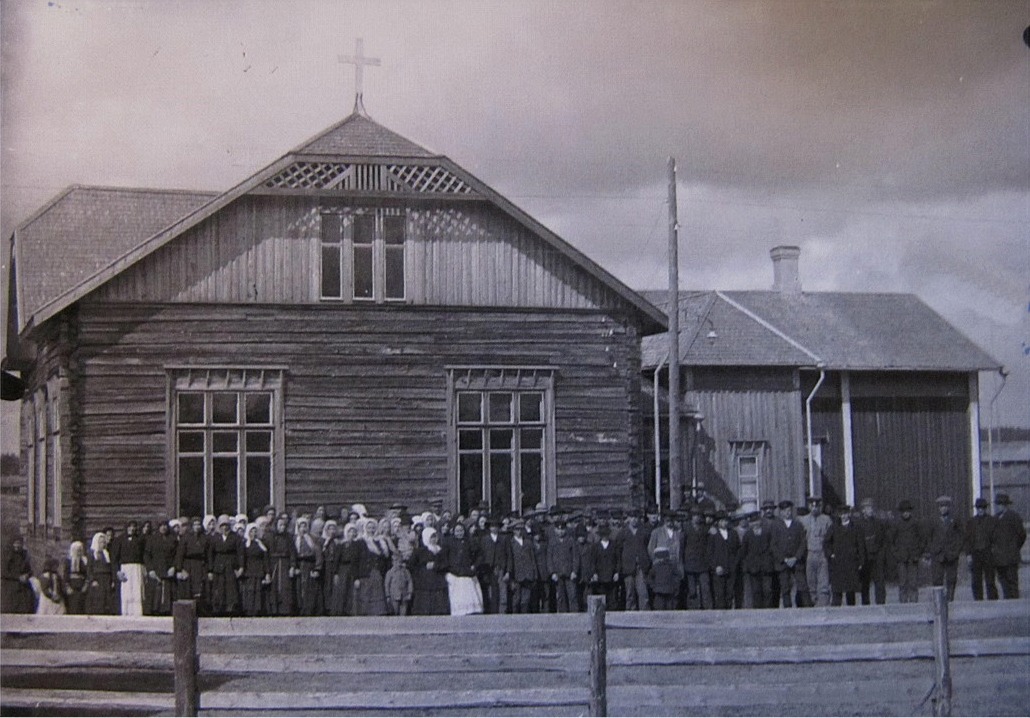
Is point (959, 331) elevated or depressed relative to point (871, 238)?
depressed

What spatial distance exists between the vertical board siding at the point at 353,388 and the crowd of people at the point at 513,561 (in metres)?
0.23

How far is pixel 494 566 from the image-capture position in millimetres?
7039

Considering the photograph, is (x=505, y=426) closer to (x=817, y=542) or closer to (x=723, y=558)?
(x=723, y=558)

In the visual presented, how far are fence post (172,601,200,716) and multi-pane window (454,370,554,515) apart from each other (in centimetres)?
199

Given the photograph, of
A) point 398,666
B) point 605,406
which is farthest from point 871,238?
point 398,666

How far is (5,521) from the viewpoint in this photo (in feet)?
20.2

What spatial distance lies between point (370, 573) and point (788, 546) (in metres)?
2.99

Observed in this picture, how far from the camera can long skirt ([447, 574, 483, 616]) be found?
6891mm

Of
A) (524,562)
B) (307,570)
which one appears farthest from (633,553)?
(307,570)

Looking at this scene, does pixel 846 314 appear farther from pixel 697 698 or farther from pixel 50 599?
pixel 50 599

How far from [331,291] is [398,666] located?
251 centimetres

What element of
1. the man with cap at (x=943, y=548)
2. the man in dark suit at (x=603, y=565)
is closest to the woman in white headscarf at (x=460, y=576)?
the man in dark suit at (x=603, y=565)

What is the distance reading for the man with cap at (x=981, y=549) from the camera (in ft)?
23.5

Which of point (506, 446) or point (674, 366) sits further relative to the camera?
point (674, 366)
